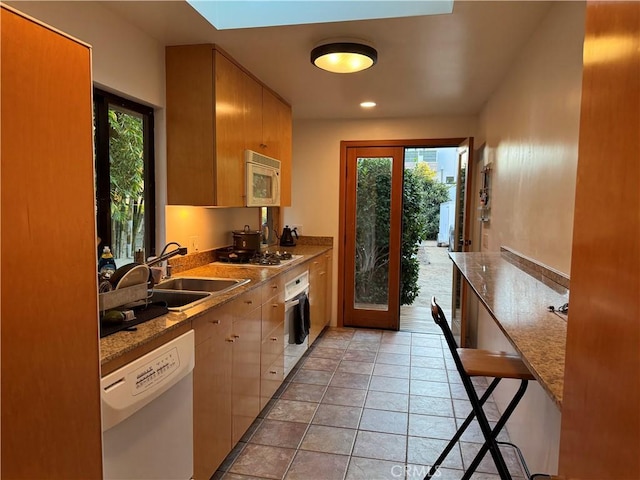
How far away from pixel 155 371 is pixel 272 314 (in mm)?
1314

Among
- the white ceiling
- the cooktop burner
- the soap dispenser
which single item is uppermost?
the white ceiling

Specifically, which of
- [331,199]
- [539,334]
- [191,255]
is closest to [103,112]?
[191,255]

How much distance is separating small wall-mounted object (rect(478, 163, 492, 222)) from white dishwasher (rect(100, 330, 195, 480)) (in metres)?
2.58

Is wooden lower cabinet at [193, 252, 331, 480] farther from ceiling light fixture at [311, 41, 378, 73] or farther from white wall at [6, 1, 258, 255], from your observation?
ceiling light fixture at [311, 41, 378, 73]

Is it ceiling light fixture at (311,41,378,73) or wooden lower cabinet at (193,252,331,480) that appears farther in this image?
ceiling light fixture at (311,41,378,73)

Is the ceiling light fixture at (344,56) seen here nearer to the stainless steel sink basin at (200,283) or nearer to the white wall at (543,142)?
the white wall at (543,142)

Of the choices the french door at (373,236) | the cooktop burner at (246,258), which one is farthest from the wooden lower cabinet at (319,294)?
the cooktop burner at (246,258)

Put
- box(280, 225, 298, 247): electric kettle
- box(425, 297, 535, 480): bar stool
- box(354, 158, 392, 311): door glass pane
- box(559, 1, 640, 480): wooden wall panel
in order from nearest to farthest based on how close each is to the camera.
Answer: box(559, 1, 640, 480): wooden wall panel, box(425, 297, 535, 480): bar stool, box(280, 225, 298, 247): electric kettle, box(354, 158, 392, 311): door glass pane

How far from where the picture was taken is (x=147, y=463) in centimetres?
145

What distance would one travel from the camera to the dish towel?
3307 millimetres

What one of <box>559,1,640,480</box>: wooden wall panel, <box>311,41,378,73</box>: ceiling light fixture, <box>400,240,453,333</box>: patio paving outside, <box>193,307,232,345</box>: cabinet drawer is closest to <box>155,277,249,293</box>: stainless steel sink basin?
<box>193,307,232,345</box>: cabinet drawer

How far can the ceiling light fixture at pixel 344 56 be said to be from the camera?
7.81 ft

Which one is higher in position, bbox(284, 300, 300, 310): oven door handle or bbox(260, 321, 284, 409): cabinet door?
bbox(284, 300, 300, 310): oven door handle

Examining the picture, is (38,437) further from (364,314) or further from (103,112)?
(364,314)
